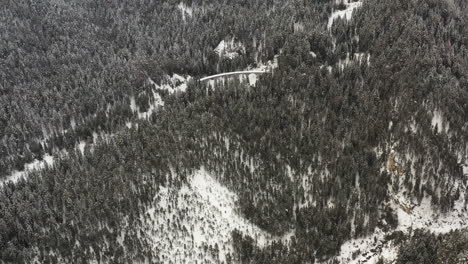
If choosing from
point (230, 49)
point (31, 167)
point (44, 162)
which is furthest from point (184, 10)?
point (31, 167)

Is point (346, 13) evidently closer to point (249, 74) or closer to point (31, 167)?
→ point (249, 74)

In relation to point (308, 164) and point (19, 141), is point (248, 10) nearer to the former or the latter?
point (308, 164)

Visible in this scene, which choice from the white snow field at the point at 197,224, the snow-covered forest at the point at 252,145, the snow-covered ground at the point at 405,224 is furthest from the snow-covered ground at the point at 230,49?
the snow-covered ground at the point at 405,224

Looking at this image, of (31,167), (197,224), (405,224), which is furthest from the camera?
(31,167)

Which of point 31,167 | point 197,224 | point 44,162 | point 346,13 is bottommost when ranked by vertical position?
point 197,224

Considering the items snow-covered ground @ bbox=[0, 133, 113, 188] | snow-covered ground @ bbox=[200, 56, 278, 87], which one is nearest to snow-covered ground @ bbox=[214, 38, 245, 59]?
snow-covered ground @ bbox=[200, 56, 278, 87]

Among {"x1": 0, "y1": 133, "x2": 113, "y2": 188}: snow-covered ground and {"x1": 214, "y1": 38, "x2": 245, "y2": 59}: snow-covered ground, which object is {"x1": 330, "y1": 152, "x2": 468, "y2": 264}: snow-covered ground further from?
{"x1": 214, "y1": 38, "x2": 245, "y2": 59}: snow-covered ground

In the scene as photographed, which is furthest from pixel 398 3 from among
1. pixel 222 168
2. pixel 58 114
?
pixel 58 114
